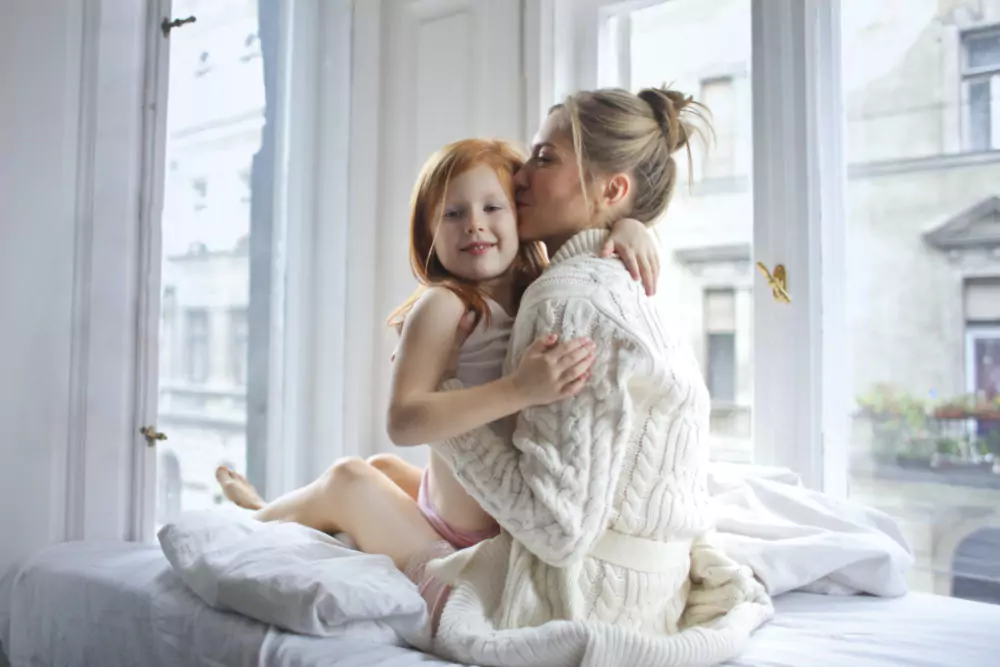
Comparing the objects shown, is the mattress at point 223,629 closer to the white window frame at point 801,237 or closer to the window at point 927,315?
the window at point 927,315

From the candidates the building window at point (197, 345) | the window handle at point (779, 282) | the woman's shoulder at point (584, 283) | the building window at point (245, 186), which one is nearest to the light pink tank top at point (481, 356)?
the woman's shoulder at point (584, 283)

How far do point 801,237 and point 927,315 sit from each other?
0.29 m

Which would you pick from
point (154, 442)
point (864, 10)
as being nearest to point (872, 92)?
point (864, 10)

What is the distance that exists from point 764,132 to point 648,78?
39 centimetres

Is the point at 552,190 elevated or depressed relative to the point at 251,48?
depressed

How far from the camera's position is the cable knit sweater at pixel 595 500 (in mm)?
1035

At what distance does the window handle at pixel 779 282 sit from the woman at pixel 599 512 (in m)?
0.60

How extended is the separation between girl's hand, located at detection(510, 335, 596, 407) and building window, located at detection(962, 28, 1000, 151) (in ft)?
3.41

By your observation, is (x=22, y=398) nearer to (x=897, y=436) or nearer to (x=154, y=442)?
(x=154, y=442)

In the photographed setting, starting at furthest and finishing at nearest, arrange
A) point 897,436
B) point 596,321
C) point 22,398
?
point 897,436
point 22,398
point 596,321

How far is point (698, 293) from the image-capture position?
1949 mm

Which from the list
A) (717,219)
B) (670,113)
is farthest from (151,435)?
(717,219)

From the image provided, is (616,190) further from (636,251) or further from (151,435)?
(151,435)

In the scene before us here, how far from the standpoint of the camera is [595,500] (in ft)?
3.43
